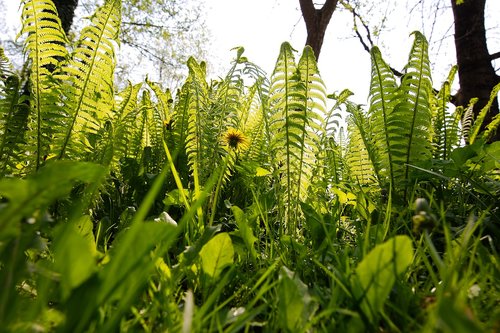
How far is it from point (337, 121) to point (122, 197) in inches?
39.2

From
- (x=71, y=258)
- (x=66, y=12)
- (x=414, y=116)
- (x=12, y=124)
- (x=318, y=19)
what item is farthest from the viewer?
(x=318, y=19)

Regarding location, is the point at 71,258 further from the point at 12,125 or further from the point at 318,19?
the point at 318,19

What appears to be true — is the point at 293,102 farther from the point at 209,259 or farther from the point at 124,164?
the point at 124,164

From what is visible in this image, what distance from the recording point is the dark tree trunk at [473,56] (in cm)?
355

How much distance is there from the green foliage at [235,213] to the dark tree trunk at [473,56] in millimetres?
1859

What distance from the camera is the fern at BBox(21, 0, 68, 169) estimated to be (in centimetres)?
124

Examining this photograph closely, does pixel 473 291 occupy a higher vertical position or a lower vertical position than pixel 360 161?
lower

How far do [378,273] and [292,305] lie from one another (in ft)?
0.42

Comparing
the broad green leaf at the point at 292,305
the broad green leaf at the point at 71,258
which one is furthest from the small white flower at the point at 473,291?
the broad green leaf at the point at 71,258

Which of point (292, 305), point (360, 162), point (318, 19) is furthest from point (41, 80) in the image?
point (318, 19)

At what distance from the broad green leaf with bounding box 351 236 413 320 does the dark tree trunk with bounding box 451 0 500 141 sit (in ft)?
11.5

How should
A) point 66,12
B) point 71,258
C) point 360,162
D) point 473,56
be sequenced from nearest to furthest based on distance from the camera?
point 71,258
point 360,162
point 66,12
point 473,56

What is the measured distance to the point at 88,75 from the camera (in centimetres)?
131

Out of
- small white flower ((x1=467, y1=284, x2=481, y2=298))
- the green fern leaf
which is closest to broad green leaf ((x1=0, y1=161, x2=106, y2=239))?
small white flower ((x1=467, y1=284, x2=481, y2=298))
